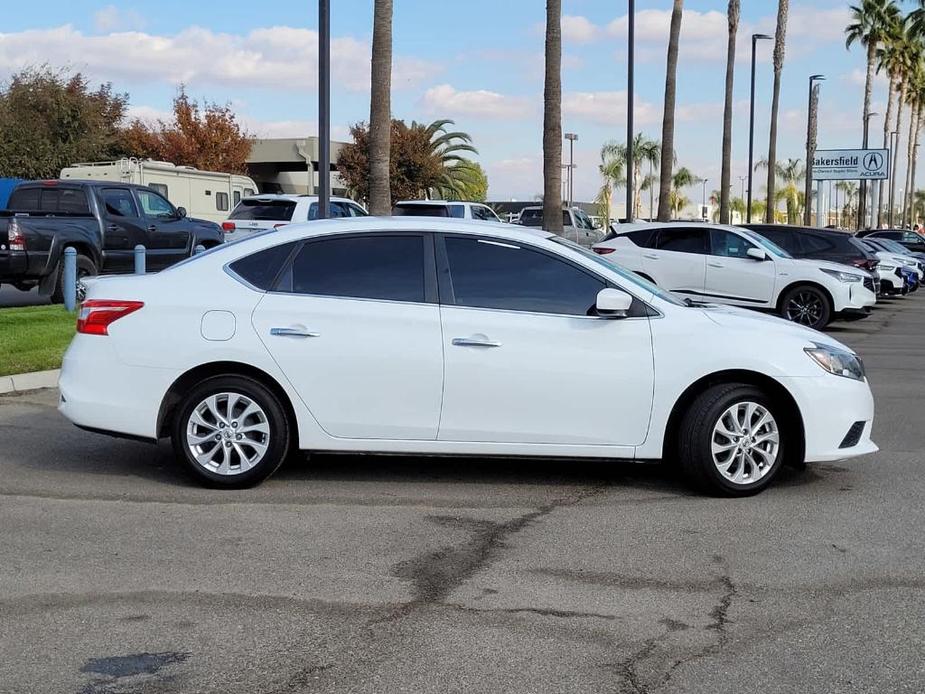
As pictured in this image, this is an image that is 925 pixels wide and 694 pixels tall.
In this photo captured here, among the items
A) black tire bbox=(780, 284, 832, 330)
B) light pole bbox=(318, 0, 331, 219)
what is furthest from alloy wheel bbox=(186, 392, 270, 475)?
black tire bbox=(780, 284, 832, 330)

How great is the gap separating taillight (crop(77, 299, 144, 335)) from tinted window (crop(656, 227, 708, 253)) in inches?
521

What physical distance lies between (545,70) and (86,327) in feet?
60.3

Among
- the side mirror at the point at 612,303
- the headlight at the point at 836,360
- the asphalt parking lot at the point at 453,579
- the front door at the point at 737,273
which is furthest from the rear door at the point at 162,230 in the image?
the headlight at the point at 836,360

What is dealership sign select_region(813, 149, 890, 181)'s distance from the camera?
2547 inches

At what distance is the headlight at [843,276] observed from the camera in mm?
18547

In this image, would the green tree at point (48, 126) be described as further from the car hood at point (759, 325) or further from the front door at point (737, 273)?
the car hood at point (759, 325)

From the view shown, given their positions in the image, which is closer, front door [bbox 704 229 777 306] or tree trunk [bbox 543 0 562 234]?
front door [bbox 704 229 777 306]

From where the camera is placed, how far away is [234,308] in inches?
275

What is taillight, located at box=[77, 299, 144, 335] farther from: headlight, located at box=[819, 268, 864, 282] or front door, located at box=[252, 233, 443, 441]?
headlight, located at box=[819, 268, 864, 282]

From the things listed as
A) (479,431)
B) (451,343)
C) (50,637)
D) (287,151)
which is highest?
(287,151)

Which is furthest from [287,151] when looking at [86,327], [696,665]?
[696,665]

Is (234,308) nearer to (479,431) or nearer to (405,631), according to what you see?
(479,431)

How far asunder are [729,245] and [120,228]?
10320 millimetres

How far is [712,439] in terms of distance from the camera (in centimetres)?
686
